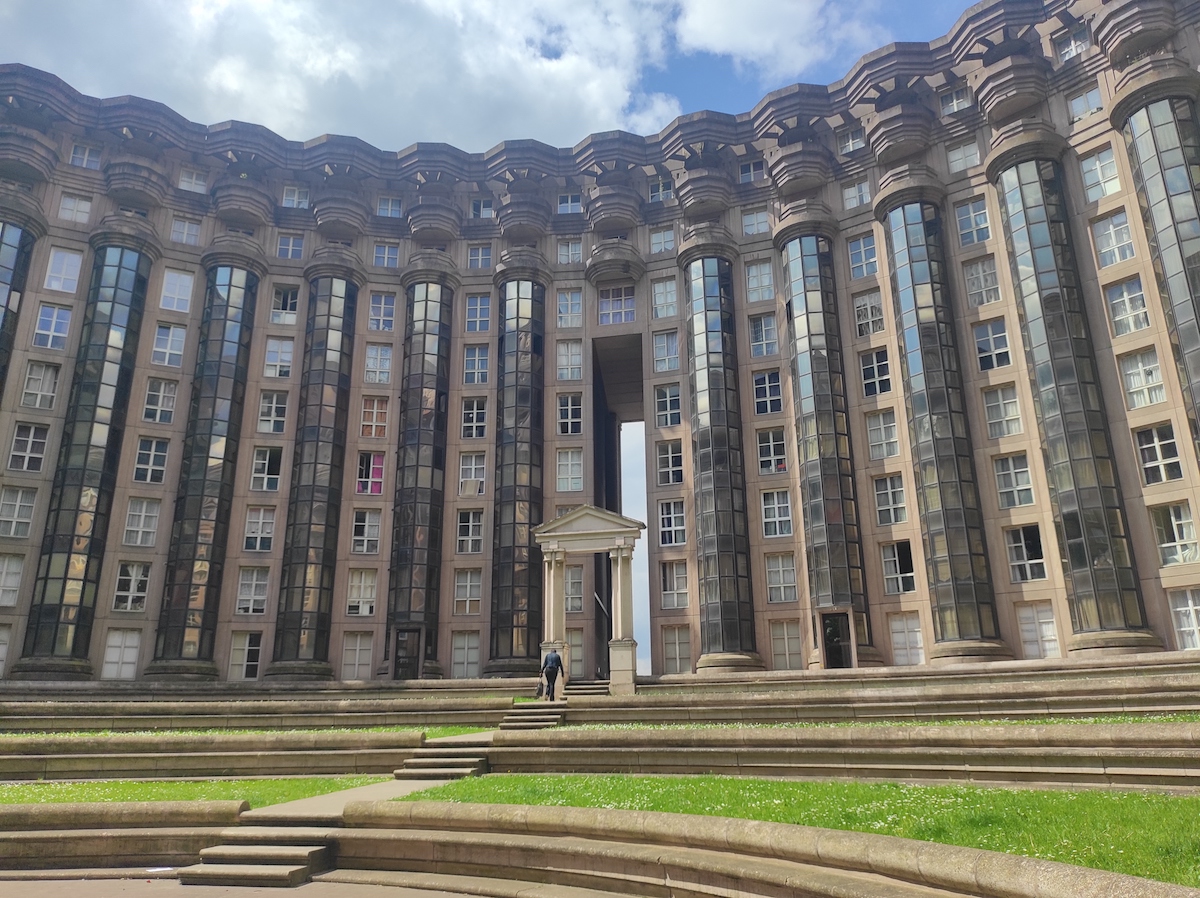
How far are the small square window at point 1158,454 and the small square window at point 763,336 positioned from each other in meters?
18.6

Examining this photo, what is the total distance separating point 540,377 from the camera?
1971 inches

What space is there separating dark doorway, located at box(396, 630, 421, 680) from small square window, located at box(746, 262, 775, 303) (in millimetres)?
27320

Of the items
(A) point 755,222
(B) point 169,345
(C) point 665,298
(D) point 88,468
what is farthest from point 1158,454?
(D) point 88,468

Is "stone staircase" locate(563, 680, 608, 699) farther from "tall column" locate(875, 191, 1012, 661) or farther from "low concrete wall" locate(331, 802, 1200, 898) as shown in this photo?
"low concrete wall" locate(331, 802, 1200, 898)

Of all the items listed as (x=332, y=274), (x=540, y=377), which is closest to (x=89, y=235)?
(x=332, y=274)

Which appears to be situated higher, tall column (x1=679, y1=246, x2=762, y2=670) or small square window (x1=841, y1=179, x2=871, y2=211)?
small square window (x1=841, y1=179, x2=871, y2=211)

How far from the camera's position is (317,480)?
154ft

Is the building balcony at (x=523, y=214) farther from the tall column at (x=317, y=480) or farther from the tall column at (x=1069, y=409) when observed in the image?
the tall column at (x=1069, y=409)

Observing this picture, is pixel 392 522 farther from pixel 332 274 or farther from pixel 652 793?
pixel 652 793

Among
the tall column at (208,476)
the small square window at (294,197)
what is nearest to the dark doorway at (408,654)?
the tall column at (208,476)

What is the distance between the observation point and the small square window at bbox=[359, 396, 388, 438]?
49750 mm

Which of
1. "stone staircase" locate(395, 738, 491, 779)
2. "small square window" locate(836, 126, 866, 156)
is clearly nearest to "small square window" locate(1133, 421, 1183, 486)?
"small square window" locate(836, 126, 866, 156)

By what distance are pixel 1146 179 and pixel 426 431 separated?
126ft

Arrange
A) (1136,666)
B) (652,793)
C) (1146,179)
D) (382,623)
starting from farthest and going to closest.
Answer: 1. (382,623)
2. (1146,179)
3. (1136,666)
4. (652,793)
